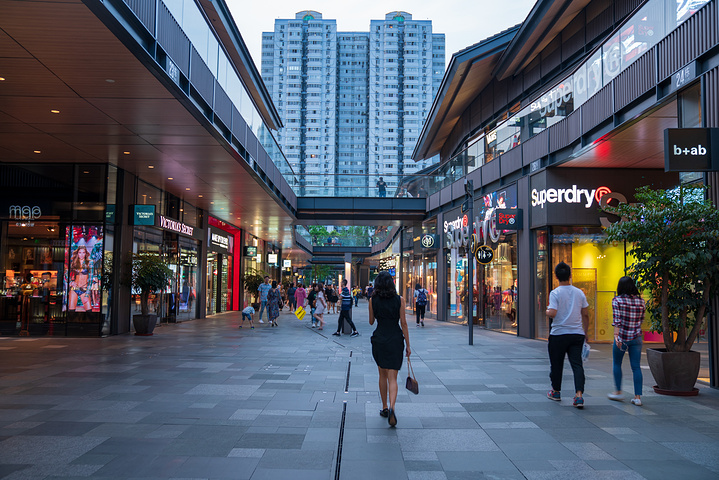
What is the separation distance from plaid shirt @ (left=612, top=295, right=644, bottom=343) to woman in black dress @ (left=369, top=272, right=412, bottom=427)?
3087 millimetres

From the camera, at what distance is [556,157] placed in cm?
1522

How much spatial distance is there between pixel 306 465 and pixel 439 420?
2.13m

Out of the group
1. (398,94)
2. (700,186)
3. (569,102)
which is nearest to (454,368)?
(700,186)

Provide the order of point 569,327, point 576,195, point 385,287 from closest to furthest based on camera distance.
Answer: point 385,287, point 569,327, point 576,195

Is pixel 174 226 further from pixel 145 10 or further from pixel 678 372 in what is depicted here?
Result: pixel 678 372

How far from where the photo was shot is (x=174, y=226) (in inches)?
840

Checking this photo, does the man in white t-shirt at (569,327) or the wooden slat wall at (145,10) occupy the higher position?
the wooden slat wall at (145,10)

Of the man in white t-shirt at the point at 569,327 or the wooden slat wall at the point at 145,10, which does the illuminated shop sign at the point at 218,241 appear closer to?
the wooden slat wall at the point at 145,10

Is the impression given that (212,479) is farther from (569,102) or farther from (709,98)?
(569,102)

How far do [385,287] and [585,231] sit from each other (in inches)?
437

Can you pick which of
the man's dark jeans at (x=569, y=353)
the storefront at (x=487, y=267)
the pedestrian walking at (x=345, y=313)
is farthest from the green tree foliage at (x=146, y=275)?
the man's dark jeans at (x=569, y=353)

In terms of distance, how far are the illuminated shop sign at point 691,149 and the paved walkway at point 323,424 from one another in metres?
3.20

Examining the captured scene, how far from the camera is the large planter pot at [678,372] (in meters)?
7.89

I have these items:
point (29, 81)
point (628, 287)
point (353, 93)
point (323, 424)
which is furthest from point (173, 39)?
point (353, 93)
